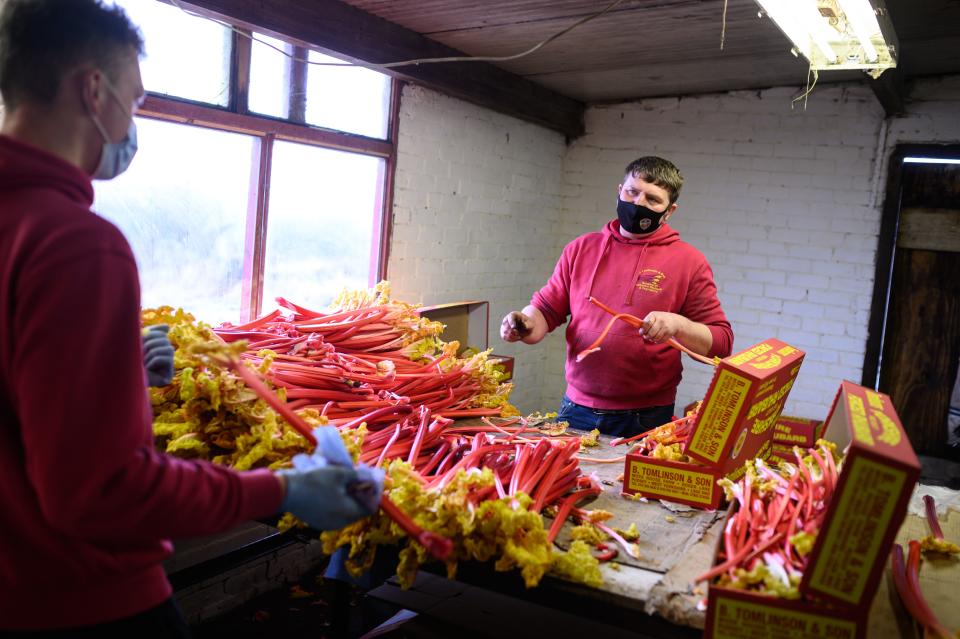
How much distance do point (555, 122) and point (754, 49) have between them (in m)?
2.02

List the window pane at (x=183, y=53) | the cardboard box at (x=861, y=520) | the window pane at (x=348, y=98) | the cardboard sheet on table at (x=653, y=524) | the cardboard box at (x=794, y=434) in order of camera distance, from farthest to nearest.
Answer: the window pane at (x=348, y=98) < the window pane at (x=183, y=53) < the cardboard box at (x=794, y=434) < the cardboard sheet on table at (x=653, y=524) < the cardboard box at (x=861, y=520)

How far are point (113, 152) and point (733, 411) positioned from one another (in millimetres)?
1794

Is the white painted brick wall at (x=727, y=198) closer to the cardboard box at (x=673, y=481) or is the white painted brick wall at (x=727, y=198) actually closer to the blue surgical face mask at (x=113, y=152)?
the cardboard box at (x=673, y=481)

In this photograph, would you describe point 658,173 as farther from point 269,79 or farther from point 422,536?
point 422,536

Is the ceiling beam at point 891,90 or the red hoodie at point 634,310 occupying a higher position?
the ceiling beam at point 891,90

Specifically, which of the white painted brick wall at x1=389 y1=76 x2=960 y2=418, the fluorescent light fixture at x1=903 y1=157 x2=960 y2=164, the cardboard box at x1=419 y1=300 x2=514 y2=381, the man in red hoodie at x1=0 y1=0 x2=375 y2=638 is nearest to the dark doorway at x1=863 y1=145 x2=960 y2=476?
the fluorescent light fixture at x1=903 y1=157 x2=960 y2=164

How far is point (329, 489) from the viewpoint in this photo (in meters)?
1.49

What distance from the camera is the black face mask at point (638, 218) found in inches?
148

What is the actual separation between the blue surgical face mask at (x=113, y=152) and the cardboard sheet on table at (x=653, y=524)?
4.71 ft

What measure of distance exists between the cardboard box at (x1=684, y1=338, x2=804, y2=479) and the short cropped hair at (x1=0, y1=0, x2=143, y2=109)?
1744 millimetres

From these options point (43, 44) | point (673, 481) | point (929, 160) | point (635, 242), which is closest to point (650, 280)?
point (635, 242)

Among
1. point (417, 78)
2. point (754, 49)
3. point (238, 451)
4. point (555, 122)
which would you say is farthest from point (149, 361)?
point (555, 122)

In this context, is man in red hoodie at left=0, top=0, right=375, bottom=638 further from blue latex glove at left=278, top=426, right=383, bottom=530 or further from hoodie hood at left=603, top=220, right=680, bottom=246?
hoodie hood at left=603, top=220, right=680, bottom=246

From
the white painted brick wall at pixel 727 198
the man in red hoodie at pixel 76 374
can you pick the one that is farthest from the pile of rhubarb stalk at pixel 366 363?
the white painted brick wall at pixel 727 198
